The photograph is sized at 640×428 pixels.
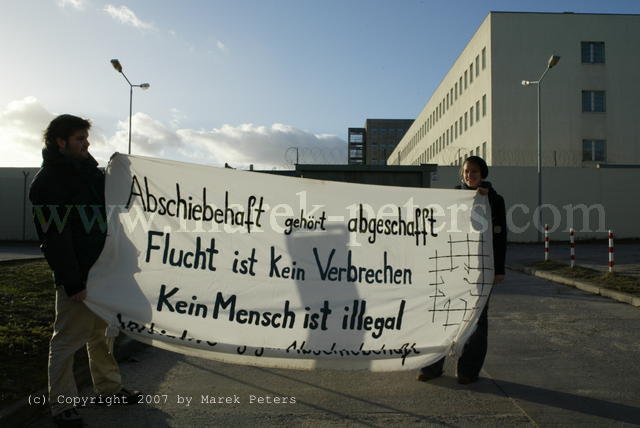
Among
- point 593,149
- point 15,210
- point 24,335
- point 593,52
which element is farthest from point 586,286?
point 593,52

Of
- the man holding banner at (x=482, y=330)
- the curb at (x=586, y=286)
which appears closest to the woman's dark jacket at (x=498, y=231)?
the man holding banner at (x=482, y=330)

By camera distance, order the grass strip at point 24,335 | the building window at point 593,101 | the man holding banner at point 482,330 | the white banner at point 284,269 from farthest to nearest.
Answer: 1. the building window at point 593,101
2. the man holding banner at point 482,330
3. the grass strip at point 24,335
4. the white banner at point 284,269

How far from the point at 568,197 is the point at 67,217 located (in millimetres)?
29259

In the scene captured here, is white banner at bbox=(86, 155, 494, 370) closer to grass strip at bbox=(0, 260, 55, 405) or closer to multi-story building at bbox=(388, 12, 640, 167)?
grass strip at bbox=(0, 260, 55, 405)

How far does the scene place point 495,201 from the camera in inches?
171

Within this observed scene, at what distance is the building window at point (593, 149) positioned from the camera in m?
34.8

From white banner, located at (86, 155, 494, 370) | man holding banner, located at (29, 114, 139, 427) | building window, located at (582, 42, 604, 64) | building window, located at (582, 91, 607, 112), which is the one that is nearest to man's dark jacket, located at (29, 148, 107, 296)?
man holding banner, located at (29, 114, 139, 427)

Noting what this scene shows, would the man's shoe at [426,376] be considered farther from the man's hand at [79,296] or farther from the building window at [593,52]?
the building window at [593,52]

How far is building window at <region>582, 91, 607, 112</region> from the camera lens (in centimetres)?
3475

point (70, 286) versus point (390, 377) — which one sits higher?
point (70, 286)

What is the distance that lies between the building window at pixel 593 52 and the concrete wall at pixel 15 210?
35.6 m

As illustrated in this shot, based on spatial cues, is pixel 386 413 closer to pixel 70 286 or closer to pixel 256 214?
pixel 256 214

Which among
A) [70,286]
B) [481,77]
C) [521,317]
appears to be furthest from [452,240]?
[481,77]

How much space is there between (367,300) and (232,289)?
3.28ft
